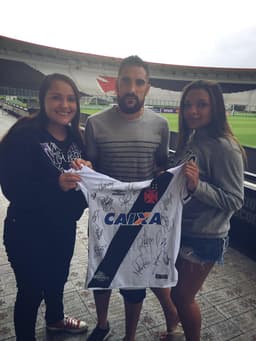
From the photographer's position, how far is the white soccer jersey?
150cm

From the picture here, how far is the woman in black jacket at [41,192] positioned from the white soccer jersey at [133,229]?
162mm

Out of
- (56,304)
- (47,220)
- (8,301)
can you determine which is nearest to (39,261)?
(47,220)

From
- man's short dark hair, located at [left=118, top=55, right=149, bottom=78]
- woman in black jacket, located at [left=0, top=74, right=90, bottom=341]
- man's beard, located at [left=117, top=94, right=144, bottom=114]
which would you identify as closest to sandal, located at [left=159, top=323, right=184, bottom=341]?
woman in black jacket, located at [left=0, top=74, right=90, bottom=341]

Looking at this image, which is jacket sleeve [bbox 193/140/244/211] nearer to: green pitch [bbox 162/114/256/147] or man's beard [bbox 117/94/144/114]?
man's beard [bbox 117/94/144/114]

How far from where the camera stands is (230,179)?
4.62ft

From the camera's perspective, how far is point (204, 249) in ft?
4.90

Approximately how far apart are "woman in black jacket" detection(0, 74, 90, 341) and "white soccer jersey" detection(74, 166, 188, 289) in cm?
16

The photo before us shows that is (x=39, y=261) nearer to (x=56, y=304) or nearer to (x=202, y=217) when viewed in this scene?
(x=56, y=304)

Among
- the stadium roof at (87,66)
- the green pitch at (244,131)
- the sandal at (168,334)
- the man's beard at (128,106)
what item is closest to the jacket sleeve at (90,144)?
the man's beard at (128,106)

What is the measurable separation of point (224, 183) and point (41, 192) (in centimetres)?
100

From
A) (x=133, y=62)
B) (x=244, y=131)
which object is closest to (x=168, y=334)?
(x=133, y=62)

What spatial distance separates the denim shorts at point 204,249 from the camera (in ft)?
Result: 4.89

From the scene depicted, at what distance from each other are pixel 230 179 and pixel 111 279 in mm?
916

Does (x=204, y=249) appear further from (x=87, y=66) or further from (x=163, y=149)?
(x=87, y=66)
